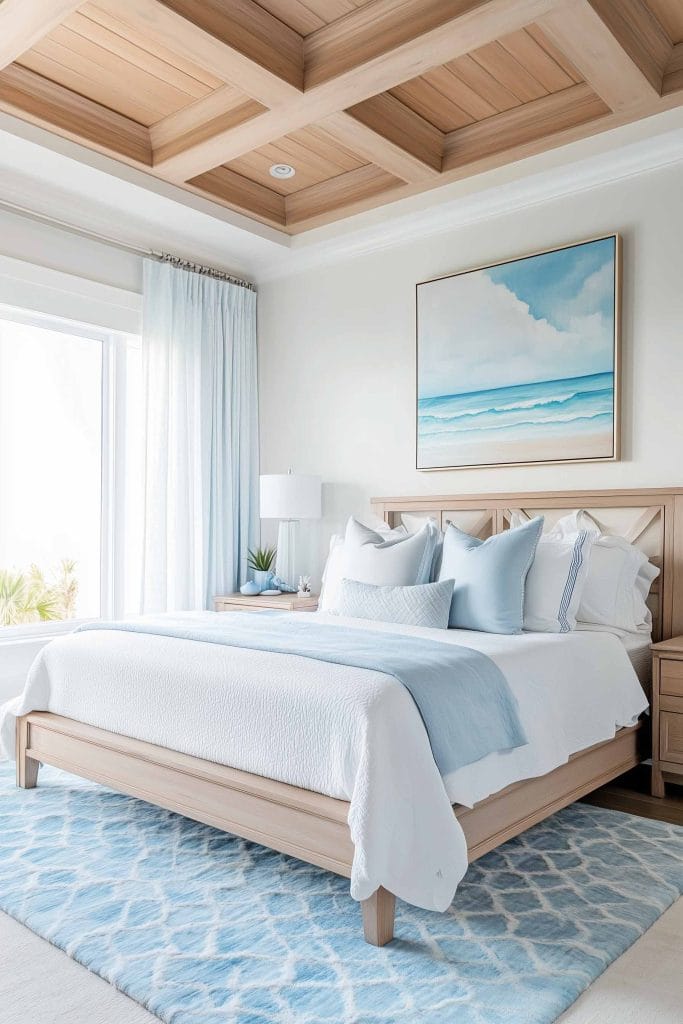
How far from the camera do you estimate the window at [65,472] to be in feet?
14.1

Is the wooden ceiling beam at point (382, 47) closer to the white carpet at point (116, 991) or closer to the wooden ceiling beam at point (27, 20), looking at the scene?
the wooden ceiling beam at point (27, 20)

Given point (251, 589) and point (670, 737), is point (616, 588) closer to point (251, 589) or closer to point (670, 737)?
point (670, 737)

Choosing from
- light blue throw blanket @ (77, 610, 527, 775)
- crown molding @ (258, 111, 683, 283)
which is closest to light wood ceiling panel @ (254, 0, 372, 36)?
crown molding @ (258, 111, 683, 283)

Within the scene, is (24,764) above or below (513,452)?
below

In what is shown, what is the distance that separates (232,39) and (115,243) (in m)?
1.81

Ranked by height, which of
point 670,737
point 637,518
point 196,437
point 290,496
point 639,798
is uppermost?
point 196,437

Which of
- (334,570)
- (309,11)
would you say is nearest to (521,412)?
(334,570)

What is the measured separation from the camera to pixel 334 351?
16.4 feet

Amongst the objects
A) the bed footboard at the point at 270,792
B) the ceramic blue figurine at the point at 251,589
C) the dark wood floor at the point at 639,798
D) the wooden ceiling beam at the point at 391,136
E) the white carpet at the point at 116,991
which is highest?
the wooden ceiling beam at the point at 391,136

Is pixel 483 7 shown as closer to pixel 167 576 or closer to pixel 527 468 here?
pixel 527 468

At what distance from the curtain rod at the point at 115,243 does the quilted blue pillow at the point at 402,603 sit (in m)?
2.45

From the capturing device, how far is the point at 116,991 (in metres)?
1.88

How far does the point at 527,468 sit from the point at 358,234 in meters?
1.75

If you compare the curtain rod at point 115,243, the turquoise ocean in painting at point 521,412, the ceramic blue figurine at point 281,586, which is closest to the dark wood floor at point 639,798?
the turquoise ocean in painting at point 521,412
